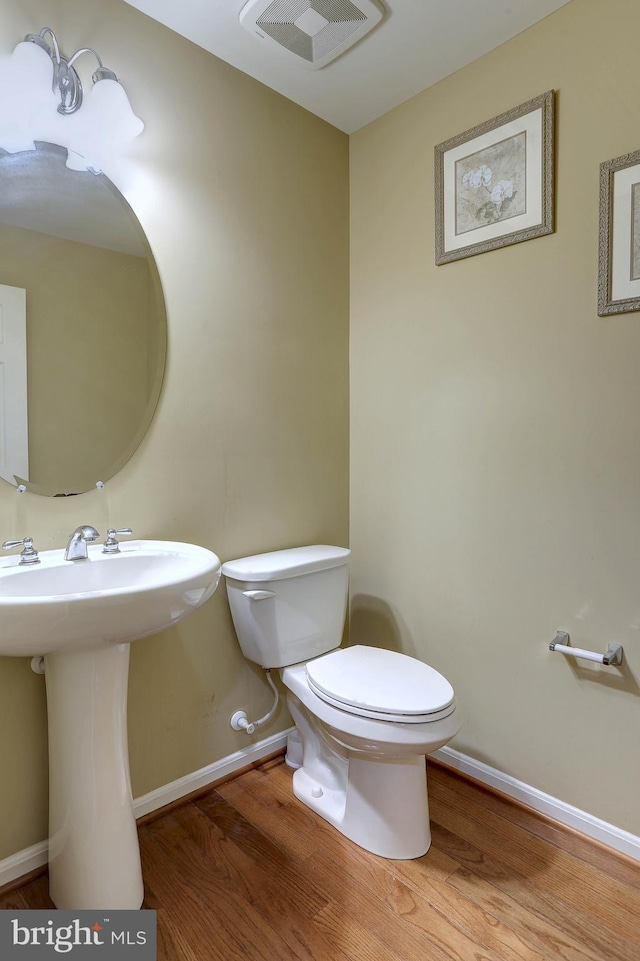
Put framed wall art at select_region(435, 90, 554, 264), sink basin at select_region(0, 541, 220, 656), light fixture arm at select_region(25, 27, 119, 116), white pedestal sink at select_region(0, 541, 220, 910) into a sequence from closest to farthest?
1. sink basin at select_region(0, 541, 220, 656)
2. white pedestal sink at select_region(0, 541, 220, 910)
3. light fixture arm at select_region(25, 27, 119, 116)
4. framed wall art at select_region(435, 90, 554, 264)

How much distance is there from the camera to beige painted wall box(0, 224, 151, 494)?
54.3 inches

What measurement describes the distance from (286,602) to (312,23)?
5.57 feet

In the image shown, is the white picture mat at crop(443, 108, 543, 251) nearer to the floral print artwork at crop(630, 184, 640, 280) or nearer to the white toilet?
the floral print artwork at crop(630, 184, 640, 280)

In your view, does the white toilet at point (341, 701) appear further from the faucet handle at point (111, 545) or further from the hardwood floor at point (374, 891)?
the faucet handle at point (111, 545)

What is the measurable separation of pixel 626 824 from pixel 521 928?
445 mm

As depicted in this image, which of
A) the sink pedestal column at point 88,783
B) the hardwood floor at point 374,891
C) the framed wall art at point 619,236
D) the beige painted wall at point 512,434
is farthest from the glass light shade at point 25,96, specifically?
the hardwood floor at point 374,891

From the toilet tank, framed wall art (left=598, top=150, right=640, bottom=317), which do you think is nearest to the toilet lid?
the toilet tank

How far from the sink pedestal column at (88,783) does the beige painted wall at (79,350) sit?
47 centimetres

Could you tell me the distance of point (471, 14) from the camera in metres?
1.55

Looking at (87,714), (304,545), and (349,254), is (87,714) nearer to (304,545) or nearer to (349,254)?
(304,545)

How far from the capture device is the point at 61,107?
1381 millimetres

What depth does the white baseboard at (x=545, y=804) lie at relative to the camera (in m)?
1.50

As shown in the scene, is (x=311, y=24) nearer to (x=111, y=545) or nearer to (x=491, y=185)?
(x=491, y=185)

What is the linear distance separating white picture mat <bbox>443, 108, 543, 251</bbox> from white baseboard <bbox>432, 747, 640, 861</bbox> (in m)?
1.72
